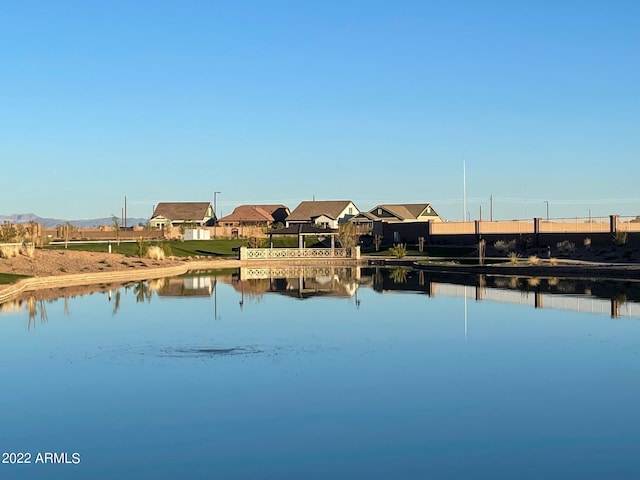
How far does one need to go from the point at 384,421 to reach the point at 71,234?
76.3 m

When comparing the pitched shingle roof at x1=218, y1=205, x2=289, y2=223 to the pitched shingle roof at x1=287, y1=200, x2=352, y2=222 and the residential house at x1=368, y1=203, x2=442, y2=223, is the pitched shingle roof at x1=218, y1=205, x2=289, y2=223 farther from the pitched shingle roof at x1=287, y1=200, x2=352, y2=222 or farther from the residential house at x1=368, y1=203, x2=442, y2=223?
the residential house at x1=368, y1=203, x2=442, y2=223

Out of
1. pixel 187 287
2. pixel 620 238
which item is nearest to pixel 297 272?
pixel 187 287

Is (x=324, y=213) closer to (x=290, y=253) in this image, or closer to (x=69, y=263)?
(x=290, y=253)

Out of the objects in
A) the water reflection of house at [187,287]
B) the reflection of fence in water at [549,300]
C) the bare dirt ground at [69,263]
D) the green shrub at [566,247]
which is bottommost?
the reflection of fence in water at [549,300]

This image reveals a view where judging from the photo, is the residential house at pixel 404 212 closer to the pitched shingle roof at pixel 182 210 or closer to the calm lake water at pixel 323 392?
the pitched shingle roof at pixel 182 210

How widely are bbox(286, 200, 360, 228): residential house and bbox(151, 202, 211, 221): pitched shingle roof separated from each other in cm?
1645

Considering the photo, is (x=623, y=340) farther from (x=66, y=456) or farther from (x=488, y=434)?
(x=66, y=456)

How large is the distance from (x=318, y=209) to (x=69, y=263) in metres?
63.7

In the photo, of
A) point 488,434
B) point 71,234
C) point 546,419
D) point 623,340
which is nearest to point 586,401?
point 546,419

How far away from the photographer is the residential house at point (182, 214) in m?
119

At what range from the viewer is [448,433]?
40.1 feet

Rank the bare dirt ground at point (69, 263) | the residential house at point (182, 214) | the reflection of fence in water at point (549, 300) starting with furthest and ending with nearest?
the residential house at point (182, 214) < the bare dirt ground at point (69, 263) < the reflection of fence in water at point (549, 300)

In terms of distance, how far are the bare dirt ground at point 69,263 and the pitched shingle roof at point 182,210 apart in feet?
206

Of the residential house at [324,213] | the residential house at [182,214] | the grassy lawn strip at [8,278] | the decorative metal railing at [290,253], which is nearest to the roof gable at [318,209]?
the residential house at [324,213]
